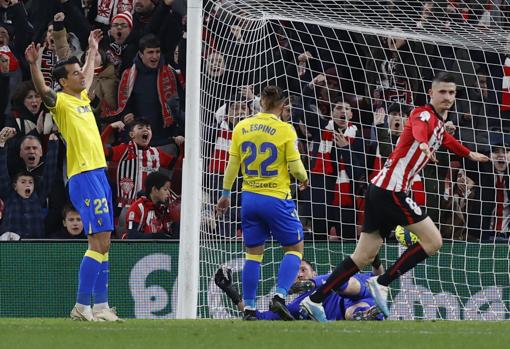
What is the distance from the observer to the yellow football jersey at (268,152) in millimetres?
10172

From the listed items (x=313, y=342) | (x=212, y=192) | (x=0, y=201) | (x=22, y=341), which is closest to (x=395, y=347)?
(x=313, y=342)

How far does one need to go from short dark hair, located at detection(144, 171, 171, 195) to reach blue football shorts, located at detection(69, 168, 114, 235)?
446 cm

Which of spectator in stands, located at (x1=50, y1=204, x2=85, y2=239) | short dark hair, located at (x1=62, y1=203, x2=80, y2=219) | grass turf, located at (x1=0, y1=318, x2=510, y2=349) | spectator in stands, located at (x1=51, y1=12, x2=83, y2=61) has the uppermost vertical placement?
spectator in stands, located at (x1=51, y1=12, x2=83, y2=61)

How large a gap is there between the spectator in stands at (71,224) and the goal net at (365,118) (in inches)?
78.3

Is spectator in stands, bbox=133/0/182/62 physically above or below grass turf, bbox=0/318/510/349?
above

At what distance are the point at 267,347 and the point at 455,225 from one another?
21.4ft

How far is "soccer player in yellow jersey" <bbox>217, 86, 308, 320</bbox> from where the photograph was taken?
33.4 ft

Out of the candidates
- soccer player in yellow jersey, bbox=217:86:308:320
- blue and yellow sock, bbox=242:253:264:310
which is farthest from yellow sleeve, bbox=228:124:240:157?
blue and yellow sock, bbox=242:253:264:310

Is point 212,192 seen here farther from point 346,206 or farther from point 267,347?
point 267,347

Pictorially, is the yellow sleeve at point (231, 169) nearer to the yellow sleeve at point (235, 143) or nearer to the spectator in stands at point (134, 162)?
the yellow sleeve at point (235, 143)

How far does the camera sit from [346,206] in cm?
1362

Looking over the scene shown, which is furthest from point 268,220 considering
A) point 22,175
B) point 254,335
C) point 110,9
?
point 110,9

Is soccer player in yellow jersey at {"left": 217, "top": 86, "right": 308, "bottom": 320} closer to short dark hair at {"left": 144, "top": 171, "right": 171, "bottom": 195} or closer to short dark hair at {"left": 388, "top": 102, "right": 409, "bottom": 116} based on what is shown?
short dark hair at {"left": 388, "top": 102, "right": 409, "bottom": 116}

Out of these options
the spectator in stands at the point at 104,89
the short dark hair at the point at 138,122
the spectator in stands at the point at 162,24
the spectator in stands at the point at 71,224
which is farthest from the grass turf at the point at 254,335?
the spectator in stands at the point at 162,24
